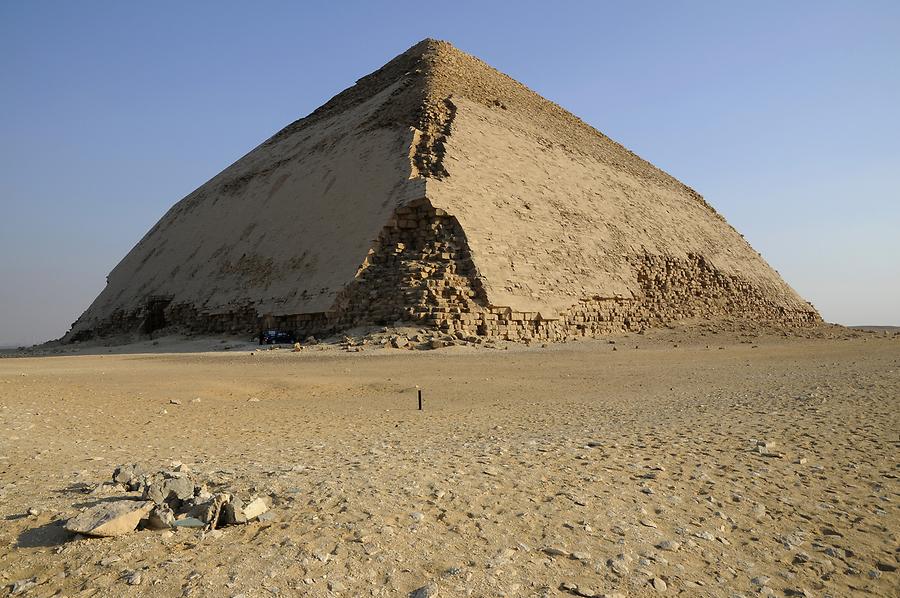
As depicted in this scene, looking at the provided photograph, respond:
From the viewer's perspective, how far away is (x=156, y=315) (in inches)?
1000

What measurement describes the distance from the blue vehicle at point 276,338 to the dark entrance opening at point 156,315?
9063 millimetres

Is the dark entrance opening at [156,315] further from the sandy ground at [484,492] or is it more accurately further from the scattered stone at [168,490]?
the scattered stone at [168,490]

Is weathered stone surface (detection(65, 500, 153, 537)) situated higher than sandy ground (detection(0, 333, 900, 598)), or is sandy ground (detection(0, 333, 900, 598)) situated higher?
weathered stone surface (detection(65, 500, 153, 537))

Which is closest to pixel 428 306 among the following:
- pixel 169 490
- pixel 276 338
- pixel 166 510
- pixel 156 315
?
pixel 276 338

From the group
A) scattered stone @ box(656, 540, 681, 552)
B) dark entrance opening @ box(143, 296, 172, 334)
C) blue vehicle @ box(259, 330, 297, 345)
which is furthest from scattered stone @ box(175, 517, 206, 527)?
dark entrance opening @ box(143, 296, 172, 334)

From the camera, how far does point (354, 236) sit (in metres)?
19.2

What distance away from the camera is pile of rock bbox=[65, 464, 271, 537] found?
8.49 feet

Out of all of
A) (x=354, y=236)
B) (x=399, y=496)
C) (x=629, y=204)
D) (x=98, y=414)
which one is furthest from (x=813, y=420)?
(x=629, y=204)

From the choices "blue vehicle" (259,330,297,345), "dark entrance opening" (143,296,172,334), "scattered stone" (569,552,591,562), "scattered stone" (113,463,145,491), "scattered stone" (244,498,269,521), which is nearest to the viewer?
"scattered stone" (569,552,591,562)

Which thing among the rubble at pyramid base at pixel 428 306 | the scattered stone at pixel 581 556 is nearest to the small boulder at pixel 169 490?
the scattered stone at pixel 581 556

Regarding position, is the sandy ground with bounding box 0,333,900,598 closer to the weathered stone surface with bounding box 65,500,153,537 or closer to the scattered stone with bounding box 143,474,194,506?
the weathered stone surface with bounding box 65,500,153,537

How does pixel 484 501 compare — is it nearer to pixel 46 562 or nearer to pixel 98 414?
pixel 46 562

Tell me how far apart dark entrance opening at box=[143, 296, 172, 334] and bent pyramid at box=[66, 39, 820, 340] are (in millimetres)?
58

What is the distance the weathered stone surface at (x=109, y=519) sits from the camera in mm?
2551
